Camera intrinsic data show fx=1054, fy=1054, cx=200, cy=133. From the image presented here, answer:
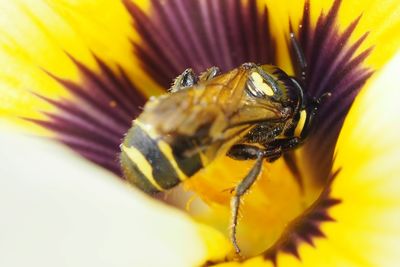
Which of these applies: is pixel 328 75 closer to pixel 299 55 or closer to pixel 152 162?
pixel 299 55

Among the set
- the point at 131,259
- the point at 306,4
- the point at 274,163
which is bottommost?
the point at 274,163

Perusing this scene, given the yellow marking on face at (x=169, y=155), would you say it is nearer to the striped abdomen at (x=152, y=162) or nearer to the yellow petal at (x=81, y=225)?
the striped abdomen at (x=152, y=162)

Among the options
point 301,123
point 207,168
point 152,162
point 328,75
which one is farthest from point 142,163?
point 328,75

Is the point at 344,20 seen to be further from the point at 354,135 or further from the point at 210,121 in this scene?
the point at 210,121

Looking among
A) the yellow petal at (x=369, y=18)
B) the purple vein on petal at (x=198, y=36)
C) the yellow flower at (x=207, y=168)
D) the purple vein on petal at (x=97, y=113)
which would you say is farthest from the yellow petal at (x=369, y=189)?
the purple vein on petal at (x=97, y=113)

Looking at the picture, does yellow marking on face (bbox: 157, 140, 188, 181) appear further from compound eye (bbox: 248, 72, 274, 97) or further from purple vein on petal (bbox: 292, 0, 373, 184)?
purple vein on petal (bbox: 292, 0, 373, 184)

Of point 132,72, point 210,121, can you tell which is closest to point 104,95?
point 132,72
